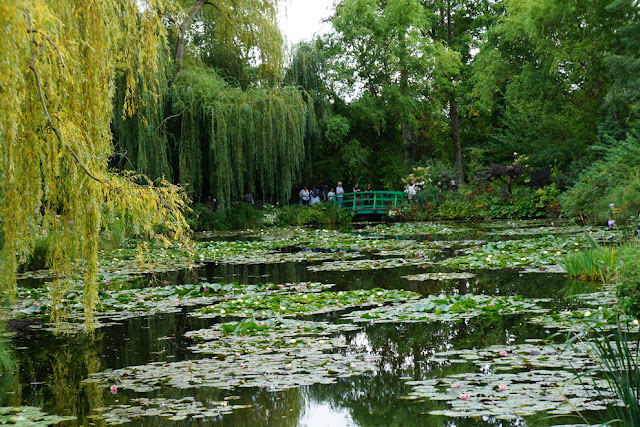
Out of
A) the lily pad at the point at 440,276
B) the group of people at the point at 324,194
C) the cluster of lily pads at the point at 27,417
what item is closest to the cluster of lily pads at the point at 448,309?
the lily pad at the point at 440,276

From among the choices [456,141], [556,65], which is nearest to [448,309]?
[556,65]

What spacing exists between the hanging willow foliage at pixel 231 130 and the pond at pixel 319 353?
893 centimetres

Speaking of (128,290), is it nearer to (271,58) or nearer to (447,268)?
(447,268)

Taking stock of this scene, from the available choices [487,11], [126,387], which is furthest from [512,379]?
[487,11]

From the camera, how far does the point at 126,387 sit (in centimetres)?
421

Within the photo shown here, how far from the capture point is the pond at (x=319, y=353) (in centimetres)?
359

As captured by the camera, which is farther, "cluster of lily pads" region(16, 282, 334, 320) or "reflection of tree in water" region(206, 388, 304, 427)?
"cluster of lily pads" region(16, 282, 334, 320)

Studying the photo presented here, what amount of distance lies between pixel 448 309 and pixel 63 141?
143 inches

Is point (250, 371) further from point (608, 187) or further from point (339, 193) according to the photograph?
point (339, 193)

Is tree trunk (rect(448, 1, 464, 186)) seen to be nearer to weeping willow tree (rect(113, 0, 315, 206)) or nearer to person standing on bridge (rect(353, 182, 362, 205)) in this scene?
person standing on bridge (rect(353, 182, 362, 205))

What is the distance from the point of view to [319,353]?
4781mm

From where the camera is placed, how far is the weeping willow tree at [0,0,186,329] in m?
3.88

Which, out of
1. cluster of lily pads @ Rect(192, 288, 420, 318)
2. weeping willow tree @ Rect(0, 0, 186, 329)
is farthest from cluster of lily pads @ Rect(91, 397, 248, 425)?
cluster of lily pads @ Rect(192, 288, 420, 318)

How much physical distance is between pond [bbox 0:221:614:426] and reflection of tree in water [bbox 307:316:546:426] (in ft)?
0.04
